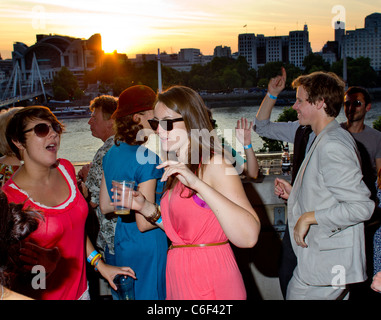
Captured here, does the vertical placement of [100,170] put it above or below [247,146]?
below

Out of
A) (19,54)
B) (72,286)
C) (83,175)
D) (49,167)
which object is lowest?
(72,286)

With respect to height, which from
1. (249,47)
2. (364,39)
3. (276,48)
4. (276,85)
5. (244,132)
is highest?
(249,47)

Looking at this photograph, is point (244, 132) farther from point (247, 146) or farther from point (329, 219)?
point (329, 219)

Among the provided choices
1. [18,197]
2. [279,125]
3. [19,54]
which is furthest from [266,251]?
[19,54]

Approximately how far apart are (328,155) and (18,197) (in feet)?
4.98

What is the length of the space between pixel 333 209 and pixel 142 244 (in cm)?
107

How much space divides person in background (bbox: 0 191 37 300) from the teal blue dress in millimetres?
979

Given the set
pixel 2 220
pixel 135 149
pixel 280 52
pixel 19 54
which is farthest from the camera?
pixel 280 52

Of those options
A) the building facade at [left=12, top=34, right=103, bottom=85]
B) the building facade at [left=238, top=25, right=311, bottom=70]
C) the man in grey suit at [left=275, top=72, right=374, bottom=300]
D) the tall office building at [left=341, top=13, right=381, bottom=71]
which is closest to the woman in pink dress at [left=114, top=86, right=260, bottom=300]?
the man in grey suit at [left=275, top=72, right=374, bottom=300]

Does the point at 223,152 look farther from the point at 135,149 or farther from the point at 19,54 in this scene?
→ the point at 19,54

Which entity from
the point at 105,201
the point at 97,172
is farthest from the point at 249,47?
the point at 105,201

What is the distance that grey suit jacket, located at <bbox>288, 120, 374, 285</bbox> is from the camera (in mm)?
1829

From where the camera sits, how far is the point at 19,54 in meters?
43.0

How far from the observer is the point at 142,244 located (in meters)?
2.24
